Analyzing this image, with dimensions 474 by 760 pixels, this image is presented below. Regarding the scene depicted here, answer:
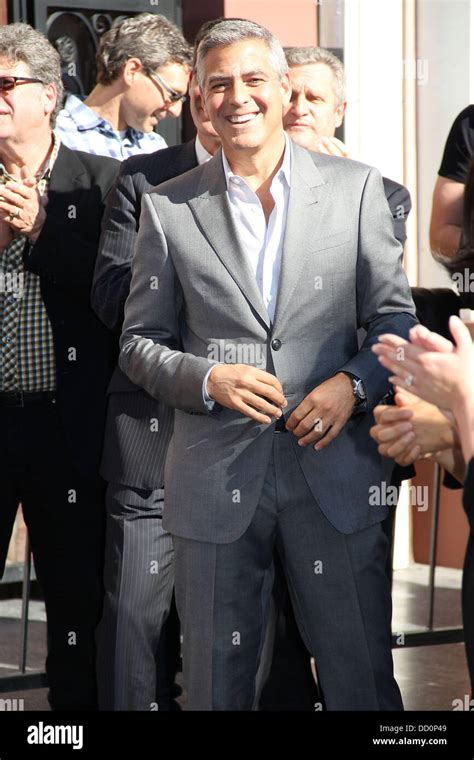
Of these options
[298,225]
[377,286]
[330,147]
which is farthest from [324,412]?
[330,147]

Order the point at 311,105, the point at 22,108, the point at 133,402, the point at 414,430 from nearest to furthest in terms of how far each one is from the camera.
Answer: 1. the point at 414,430
2. the point at 133,402
3. the point at 22,108
4. the point at 311,105

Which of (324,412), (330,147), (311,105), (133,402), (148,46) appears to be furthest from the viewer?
(148,46)

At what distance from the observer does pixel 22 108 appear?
12.2 feet

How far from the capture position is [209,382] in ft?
9.46

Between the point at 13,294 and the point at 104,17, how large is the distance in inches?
90.5

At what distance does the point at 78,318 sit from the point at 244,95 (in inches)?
41.0

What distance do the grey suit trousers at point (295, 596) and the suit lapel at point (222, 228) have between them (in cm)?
37

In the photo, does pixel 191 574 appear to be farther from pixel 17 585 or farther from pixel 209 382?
pixel 17 585

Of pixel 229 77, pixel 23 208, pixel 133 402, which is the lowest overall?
pixel 133 402

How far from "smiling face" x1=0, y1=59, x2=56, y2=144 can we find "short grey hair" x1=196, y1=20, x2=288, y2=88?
820 mm

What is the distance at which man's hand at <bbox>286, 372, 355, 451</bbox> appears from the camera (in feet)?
9.36

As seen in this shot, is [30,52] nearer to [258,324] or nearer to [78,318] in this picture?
[78,318]

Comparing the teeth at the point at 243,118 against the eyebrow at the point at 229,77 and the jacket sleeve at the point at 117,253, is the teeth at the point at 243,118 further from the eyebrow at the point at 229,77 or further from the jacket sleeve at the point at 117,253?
the jacket sleeve at the point at 117,253

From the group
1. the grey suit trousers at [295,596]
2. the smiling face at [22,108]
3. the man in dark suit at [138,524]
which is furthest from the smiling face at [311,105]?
the grey suit trousers at [295,596]
